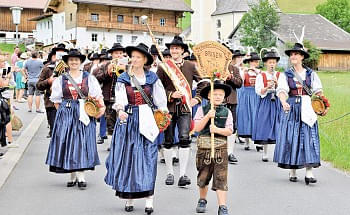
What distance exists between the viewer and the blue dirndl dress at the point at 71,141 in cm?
823

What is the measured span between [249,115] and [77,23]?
2086 inches

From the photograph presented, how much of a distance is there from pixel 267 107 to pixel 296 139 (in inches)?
107

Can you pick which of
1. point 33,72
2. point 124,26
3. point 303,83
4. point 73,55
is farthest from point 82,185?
point 124,26

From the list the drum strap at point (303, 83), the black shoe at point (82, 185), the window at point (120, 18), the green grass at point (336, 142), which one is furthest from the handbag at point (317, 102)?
the window at point (120, 18)

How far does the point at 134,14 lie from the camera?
67375 millimetres

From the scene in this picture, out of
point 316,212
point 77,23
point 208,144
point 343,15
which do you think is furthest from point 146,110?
point 343,15

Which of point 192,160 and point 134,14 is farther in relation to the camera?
point 134,14

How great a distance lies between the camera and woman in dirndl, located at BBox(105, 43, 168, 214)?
6.79 m

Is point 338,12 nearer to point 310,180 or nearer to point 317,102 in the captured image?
point 317,102

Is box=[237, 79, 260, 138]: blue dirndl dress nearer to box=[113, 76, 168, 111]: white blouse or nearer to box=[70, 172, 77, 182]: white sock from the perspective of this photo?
box=[70, 172, 77, 182]: white sock

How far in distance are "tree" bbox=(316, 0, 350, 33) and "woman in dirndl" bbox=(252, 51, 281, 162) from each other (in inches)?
4190

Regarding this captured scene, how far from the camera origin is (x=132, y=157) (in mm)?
6840

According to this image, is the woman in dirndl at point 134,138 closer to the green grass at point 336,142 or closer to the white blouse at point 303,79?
the white blouse at point 303,79

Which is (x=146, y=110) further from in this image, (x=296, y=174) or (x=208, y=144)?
(x=296, y=174)
